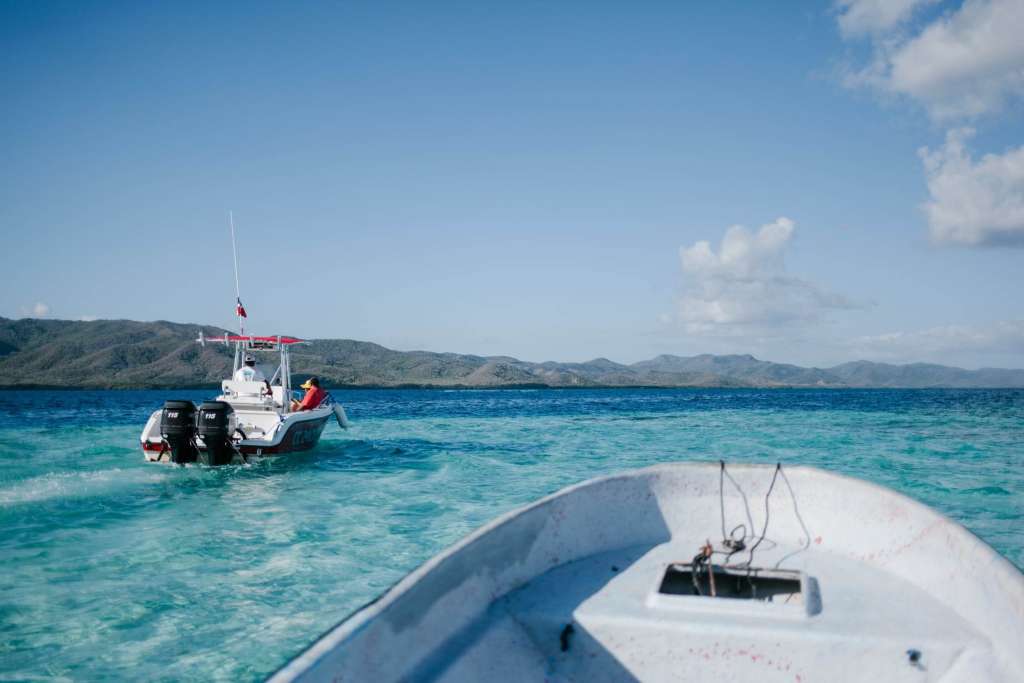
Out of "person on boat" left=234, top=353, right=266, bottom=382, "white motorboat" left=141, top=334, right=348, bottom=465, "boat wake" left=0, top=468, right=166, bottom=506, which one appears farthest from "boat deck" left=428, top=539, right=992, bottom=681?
"person on boat" left=234, top=353, right=266, bottom=382

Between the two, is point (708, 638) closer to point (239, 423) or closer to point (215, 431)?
point (215, 431)

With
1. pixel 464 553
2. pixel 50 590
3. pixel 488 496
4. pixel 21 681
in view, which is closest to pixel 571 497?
pixel 464 553

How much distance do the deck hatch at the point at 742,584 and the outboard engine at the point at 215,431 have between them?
11.9 metres

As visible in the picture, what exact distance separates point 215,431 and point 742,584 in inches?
485

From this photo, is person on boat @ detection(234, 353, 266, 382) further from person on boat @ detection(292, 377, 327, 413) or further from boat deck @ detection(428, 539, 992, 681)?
boat deck @ detection(428, 539, 992, 681)

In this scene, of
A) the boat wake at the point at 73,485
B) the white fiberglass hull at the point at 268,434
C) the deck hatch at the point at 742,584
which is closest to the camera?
the deck hatch at the point at 742,584

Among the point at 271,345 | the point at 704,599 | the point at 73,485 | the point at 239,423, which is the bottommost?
the point at 73,485

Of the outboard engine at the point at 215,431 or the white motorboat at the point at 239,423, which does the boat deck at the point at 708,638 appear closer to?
the outboard engine at the point at 215,431

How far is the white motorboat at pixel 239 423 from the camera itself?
44.5 feet

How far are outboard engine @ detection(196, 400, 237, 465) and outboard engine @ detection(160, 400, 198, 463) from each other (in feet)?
0.54

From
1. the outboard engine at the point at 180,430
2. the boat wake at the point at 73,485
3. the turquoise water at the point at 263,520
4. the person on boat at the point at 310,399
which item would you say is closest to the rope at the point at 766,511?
the turquoise water at the point at 263,520

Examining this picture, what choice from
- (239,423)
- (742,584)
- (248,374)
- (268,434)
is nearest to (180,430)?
(268,434)

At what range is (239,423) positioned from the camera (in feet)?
52.2

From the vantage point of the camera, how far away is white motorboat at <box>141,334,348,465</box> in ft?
44.5
